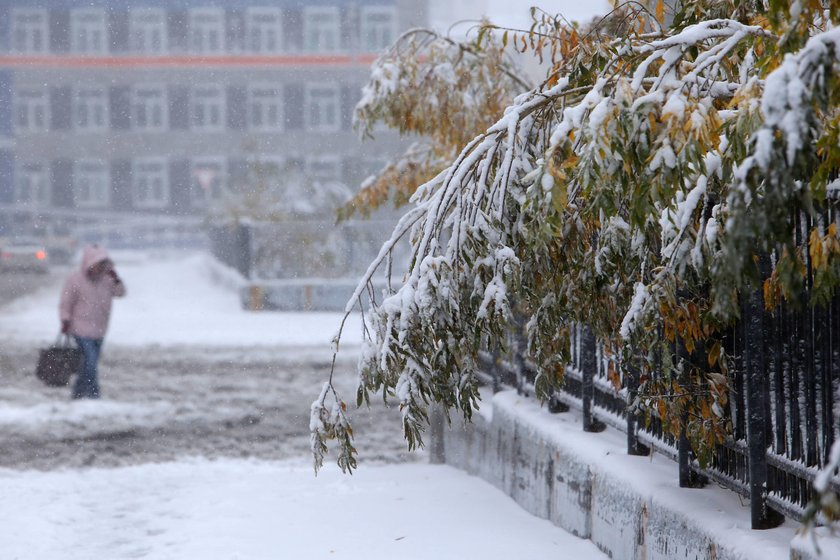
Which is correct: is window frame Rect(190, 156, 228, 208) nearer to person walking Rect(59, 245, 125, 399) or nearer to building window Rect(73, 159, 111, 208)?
building window Rect(73, 159, 111, 208)

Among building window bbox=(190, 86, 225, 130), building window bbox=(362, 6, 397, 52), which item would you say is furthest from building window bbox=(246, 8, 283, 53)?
building window bbox=(362, 6, 397, 52)

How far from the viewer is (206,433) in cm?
1110

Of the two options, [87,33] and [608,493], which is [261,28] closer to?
[87,33]

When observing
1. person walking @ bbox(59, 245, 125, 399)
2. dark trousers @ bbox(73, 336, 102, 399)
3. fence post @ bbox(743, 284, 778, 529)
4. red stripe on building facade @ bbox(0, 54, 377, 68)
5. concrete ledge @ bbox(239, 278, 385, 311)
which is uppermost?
red stripe on building facade @ bbox(0, 54, 377, 68)

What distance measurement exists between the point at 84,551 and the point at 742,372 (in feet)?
13.4

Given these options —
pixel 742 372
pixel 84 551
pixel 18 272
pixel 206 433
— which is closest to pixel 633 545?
pixel 742 372

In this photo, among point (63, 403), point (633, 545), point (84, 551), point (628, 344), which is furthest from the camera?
point (63, 403)

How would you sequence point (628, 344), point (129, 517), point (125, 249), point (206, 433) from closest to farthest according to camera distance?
point (628, 344), point (129, 517), point (206, 433), point (125, 249)

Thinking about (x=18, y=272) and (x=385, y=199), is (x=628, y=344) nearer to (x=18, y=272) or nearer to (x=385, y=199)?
(x=385, y=199)

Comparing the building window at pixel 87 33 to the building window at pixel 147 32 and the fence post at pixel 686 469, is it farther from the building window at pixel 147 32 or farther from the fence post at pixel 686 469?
the fence post at pixel 686 469

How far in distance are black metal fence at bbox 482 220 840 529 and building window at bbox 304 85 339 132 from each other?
45.3 metres

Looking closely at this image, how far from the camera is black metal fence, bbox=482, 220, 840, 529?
392 centimetres

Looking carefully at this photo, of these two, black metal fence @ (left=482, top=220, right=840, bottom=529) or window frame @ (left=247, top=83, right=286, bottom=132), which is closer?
black metal fence @ (left=482, top=220, right=840, bottom=529)

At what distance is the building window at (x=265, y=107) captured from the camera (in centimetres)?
4981
